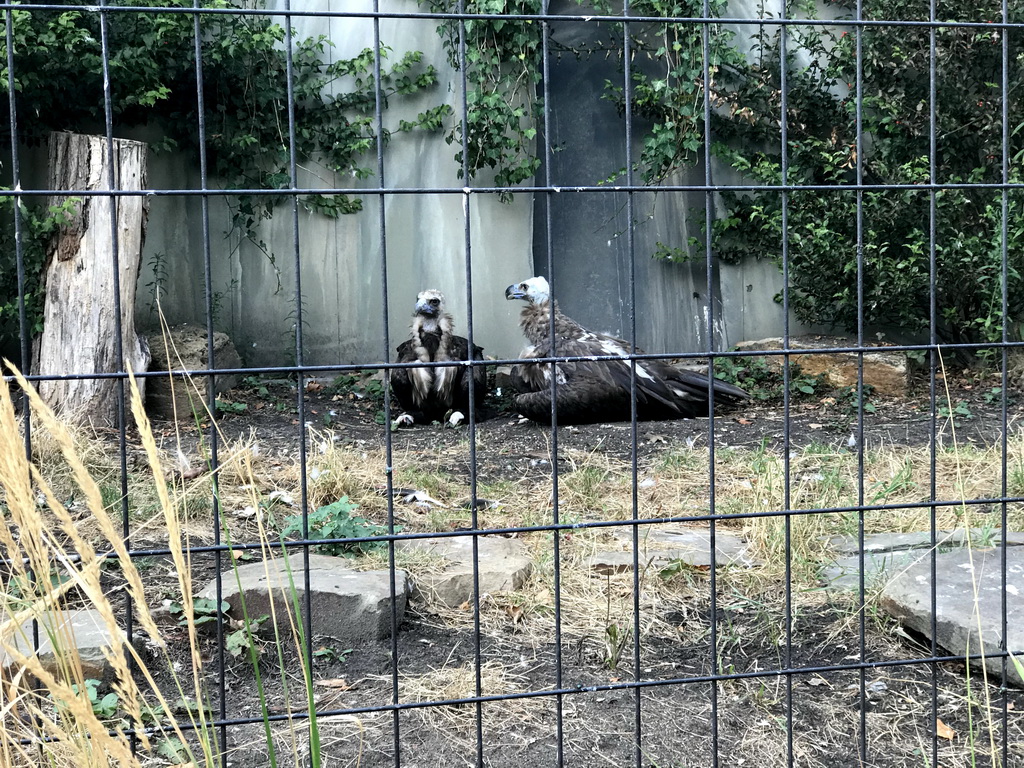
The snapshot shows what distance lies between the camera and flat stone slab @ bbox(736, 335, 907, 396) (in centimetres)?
749

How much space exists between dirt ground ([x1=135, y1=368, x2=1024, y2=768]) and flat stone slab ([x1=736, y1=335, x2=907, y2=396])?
4060mm

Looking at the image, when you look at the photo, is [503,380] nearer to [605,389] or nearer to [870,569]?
[605,389]

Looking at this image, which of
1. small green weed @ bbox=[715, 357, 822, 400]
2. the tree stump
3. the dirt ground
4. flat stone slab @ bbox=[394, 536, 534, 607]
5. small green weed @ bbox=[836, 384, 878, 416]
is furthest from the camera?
small green weed @ bbox=[715, 357, 822, 400]

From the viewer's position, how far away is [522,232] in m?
8.49

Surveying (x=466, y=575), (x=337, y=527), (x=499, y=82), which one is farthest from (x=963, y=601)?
(x=499, y=82)

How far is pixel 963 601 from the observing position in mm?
3205

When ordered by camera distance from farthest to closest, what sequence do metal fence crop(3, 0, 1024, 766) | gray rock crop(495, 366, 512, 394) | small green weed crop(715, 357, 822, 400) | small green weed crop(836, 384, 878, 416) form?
gray rock crop(495, 366, 512, 394) → small green weed crop(715, 357, 822, 400) → small green weed crop(836, 384, 878, 416) → metal fence crop(3, 0, 1024, 766)

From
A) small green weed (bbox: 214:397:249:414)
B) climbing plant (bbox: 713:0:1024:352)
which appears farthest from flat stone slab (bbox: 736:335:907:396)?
small green weed (bbox: 214:397:249:414)

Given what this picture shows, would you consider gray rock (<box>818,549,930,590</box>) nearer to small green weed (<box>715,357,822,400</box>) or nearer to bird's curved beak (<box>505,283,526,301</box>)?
small green weed (<box>715,357,822,400</box>)

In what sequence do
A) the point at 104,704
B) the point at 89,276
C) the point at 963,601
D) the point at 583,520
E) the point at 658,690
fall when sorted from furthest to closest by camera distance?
the point at 89,276 < the point at 583,520 < the point at 963,601 < the point at 658,690 < the point at 104,704

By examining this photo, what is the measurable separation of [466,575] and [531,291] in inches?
168

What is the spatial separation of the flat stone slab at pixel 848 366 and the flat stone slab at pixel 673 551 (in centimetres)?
337

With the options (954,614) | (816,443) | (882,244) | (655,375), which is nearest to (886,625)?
(954,614)

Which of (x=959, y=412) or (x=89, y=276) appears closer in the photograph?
(x=89, y=276)
